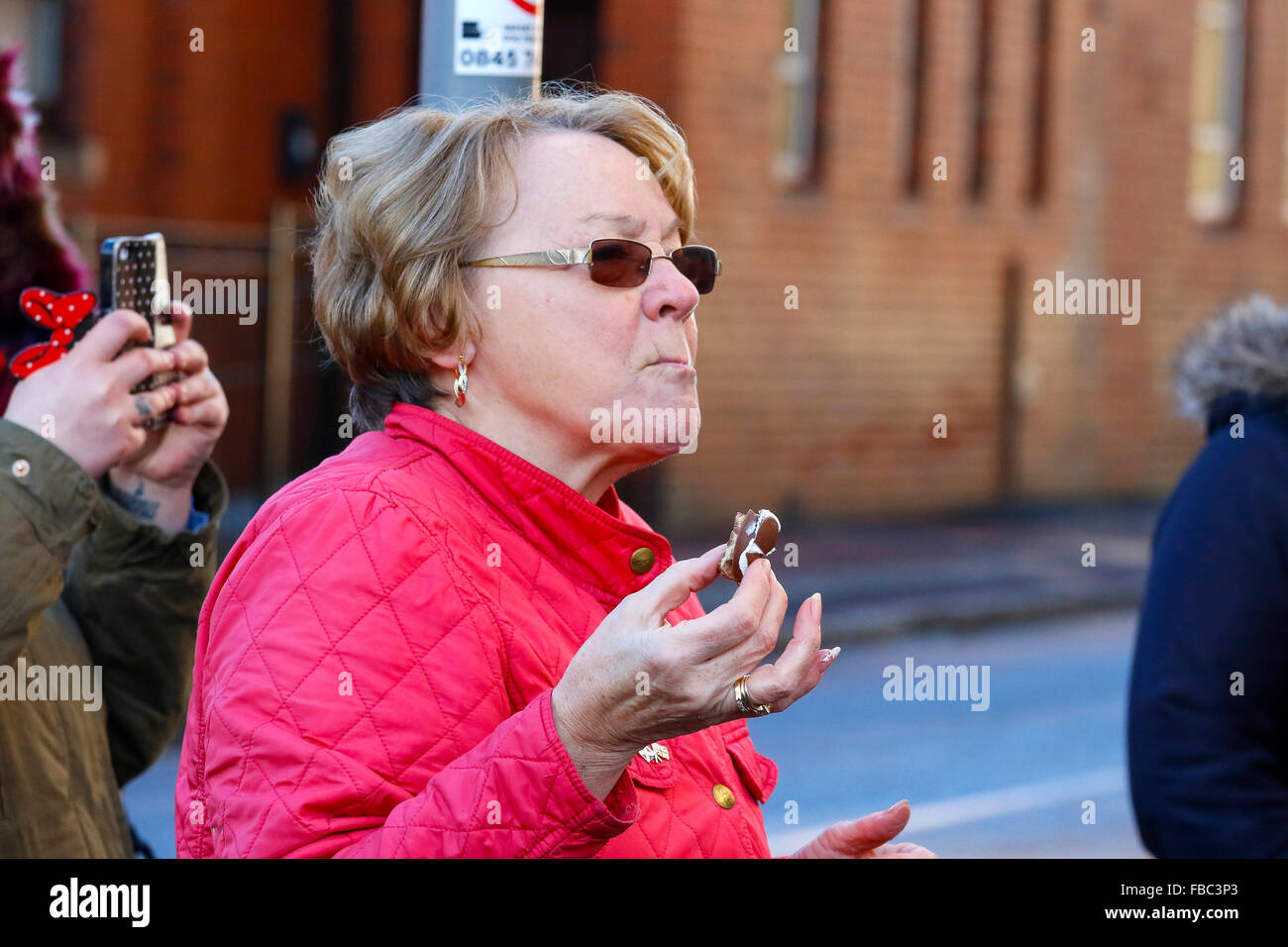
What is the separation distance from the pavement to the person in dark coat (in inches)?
287

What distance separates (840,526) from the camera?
47.9 ft

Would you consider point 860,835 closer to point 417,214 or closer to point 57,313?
point 417,214

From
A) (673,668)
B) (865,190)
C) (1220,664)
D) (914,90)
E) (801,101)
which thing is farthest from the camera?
(914,90)

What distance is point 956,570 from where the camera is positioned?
43.3 feet

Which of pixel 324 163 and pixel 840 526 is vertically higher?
pixel 324 163

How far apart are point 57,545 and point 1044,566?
1201 cm

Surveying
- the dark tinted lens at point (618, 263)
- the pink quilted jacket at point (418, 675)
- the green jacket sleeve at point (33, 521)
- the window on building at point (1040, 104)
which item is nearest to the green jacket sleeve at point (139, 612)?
the green jacket sleeve at point (33, 521)

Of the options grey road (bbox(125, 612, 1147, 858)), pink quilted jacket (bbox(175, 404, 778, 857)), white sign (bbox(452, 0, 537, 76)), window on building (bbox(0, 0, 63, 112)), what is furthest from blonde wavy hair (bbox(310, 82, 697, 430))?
window on building (bbox(0, 0, 63, 112))

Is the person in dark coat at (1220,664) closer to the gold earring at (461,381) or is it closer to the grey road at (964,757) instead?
the gold earring at (461,381)

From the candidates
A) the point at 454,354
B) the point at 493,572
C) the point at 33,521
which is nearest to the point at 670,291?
the point at 454,354

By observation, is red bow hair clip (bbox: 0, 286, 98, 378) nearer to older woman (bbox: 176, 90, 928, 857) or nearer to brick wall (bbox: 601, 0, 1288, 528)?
older woman (bbox: 176, 90, 928, 857)

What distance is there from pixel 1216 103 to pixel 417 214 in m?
18.0

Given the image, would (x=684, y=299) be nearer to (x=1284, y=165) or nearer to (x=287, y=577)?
(x=287, y=577)
